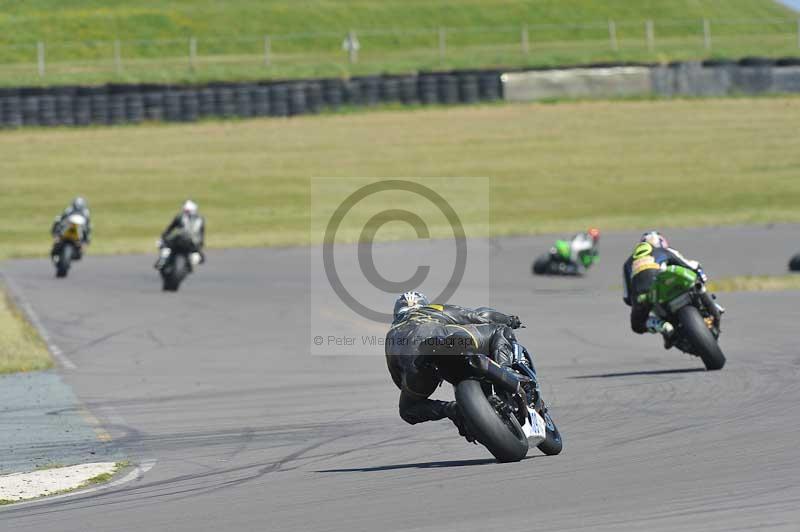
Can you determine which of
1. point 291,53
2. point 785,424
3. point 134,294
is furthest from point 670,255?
point 291,53

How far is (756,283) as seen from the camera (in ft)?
66.3

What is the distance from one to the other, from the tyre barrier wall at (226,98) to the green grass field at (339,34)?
199 cm

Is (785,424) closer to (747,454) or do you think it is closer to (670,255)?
(747,454)

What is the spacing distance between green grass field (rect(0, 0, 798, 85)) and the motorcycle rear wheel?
1343 inches

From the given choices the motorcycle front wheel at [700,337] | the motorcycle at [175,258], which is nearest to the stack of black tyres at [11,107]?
the motorcycle at [175,258]

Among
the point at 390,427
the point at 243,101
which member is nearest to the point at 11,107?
the point at 243,101

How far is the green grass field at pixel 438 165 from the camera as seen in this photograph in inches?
1276

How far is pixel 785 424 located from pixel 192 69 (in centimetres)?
3524

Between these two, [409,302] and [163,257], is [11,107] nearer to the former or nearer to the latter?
[163,257]

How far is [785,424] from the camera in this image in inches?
351

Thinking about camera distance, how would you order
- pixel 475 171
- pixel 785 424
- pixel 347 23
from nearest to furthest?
pixel 785 424 < pixel 475 171 < pixel 347 23

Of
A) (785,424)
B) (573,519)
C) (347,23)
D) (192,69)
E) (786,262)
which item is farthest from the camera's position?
(347,23)

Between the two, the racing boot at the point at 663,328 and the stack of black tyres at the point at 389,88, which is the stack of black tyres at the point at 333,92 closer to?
the stack of black tyres at the point at 389,88
